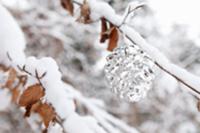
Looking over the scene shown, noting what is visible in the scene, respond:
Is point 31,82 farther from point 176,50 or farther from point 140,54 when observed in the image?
point 176,50

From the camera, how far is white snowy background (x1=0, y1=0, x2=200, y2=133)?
127 inches

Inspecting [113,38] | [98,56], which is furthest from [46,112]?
[98,56]

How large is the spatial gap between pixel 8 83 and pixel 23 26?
2.03 m

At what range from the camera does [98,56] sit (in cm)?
473

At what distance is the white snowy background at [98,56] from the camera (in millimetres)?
3238

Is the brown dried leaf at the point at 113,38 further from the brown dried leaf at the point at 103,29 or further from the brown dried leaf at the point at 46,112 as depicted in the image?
the brown dried leaf at the point at 46,112

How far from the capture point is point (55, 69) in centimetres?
94

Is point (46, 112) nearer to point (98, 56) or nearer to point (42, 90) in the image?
point (42, 90)

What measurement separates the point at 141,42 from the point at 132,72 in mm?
48

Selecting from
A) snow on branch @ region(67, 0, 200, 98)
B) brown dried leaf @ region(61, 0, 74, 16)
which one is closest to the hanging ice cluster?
snow on branch @ region(67, 0, 200, 98)

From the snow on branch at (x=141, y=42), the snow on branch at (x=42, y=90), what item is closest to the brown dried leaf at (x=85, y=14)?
the snow on branch at (x=141, y=42)

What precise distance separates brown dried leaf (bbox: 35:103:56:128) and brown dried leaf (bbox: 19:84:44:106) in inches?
1.0

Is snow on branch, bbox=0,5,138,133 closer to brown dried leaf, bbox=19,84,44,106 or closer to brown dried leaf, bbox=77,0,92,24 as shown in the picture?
brown dried leaf, bbox=19,84,44,106

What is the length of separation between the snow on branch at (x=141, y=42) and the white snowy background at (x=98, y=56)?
0.99 ft
